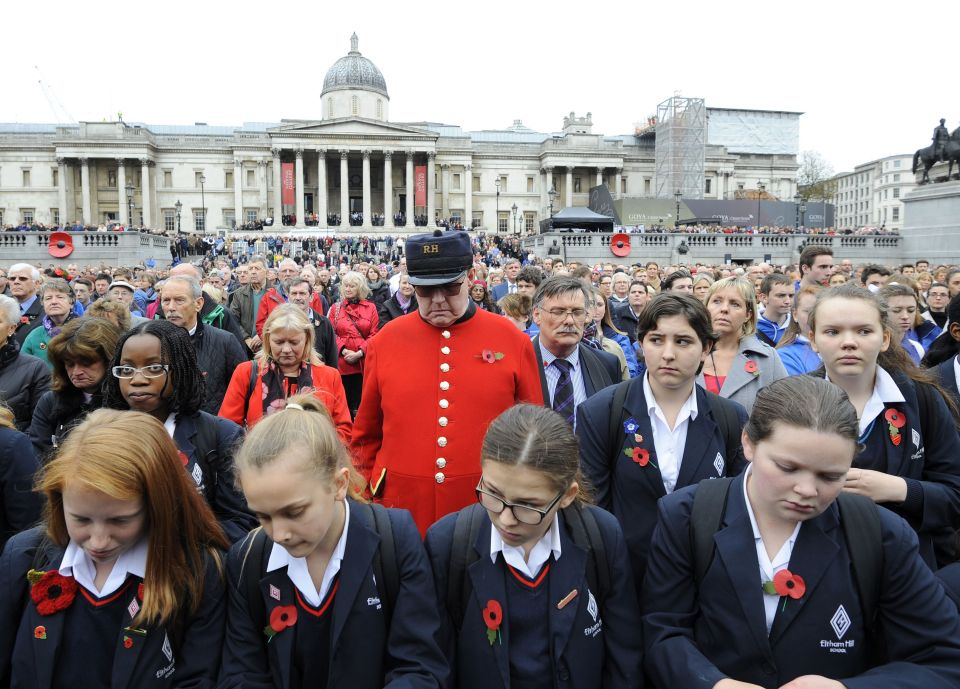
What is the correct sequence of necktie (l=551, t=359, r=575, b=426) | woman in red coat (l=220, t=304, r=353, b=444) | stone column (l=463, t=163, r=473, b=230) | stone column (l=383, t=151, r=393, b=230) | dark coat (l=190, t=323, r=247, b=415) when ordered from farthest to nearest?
stone column (l=463, t=163, r=473, b=230)
stone column (l=383, t=151, r=393, b=230)
dark coat (l=190, t=323, r=247, b=415)
woman in red coat (l=220, t=304, r=353, b=444)
necktie (l=551, t=359, r=575, b=426)

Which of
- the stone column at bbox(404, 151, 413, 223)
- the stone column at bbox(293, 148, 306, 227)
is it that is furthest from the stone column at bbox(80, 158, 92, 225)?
the stone column at bbox(404, 151, 413, 223)

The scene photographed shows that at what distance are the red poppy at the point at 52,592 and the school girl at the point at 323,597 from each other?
1.92 ft

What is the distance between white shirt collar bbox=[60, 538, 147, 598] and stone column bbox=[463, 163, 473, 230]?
67722mm

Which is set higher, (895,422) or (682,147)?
(682,147)

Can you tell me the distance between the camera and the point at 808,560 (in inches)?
97.3

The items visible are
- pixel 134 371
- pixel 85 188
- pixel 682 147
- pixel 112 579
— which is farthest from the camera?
pixel 85 188

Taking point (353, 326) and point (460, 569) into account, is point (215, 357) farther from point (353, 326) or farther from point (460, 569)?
point (460, 569)

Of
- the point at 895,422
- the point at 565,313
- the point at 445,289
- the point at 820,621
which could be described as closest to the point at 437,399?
the point at 445,289

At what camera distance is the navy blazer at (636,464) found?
344 centimetres

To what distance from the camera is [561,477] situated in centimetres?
255

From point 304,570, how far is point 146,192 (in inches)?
2910

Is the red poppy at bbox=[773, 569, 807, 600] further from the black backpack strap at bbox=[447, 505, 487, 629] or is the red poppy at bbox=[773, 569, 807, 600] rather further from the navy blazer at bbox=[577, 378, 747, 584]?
the black backpack strap at bbox=[447, 505, 487, 629]

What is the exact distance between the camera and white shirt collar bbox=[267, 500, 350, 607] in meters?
2.59

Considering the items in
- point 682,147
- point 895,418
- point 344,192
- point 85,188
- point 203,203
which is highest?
point 682,147
